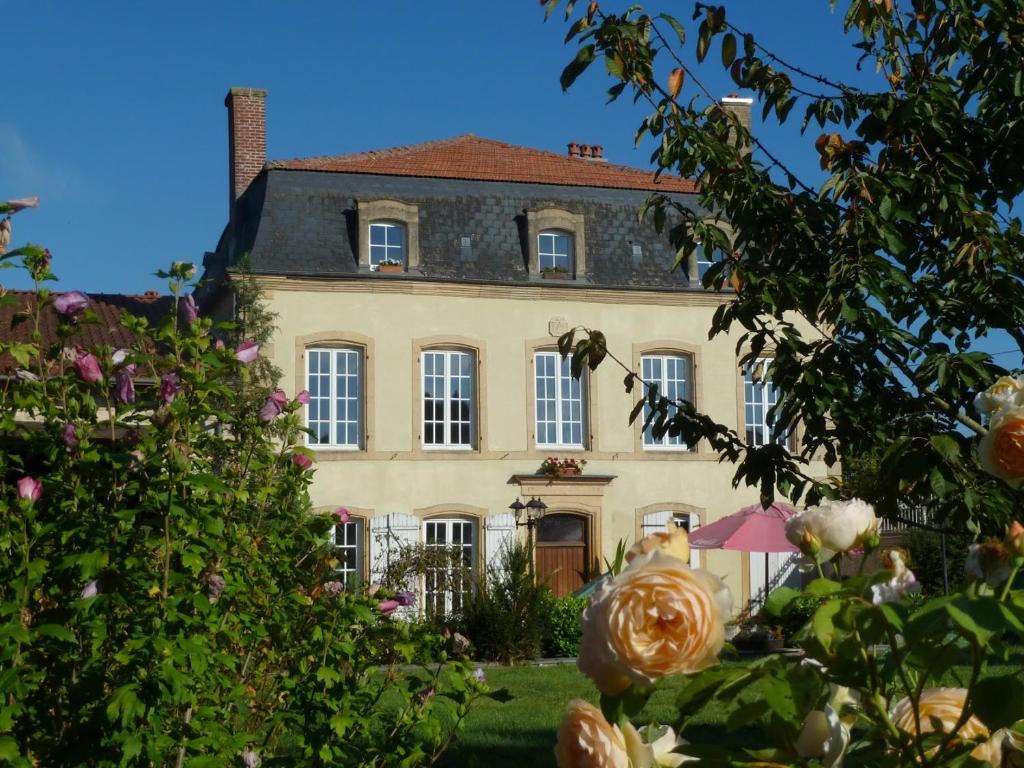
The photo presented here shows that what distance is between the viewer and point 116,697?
9.91 ft

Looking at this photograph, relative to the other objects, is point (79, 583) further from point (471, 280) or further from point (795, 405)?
point (471, 280)

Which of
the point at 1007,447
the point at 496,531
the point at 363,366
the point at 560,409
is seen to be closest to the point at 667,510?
the point at 560,409

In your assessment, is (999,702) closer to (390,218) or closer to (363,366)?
(363,366)

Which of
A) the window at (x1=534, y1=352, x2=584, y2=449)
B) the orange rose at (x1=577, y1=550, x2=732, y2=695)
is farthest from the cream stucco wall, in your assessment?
the orange rose at (x1=577, y1=550, x2=732, y2=695)

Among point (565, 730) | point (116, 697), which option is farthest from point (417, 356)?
point (565, 730)

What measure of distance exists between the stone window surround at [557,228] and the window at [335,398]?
3.95m

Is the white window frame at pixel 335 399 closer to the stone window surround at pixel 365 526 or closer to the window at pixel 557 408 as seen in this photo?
the stone window surround at pixel 365 526

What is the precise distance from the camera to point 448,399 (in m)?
22.5

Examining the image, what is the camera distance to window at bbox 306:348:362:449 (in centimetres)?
2181

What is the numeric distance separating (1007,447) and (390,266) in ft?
68.8

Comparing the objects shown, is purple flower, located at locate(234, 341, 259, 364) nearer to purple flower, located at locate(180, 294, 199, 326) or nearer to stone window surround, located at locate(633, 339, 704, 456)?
purple flower, located at locate(180, 294, 199, 326)

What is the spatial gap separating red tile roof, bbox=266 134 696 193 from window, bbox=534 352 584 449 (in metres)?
3.78

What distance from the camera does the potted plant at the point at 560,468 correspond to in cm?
2230

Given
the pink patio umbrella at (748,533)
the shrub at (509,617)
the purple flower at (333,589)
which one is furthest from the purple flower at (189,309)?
the shrub at (509,617)
